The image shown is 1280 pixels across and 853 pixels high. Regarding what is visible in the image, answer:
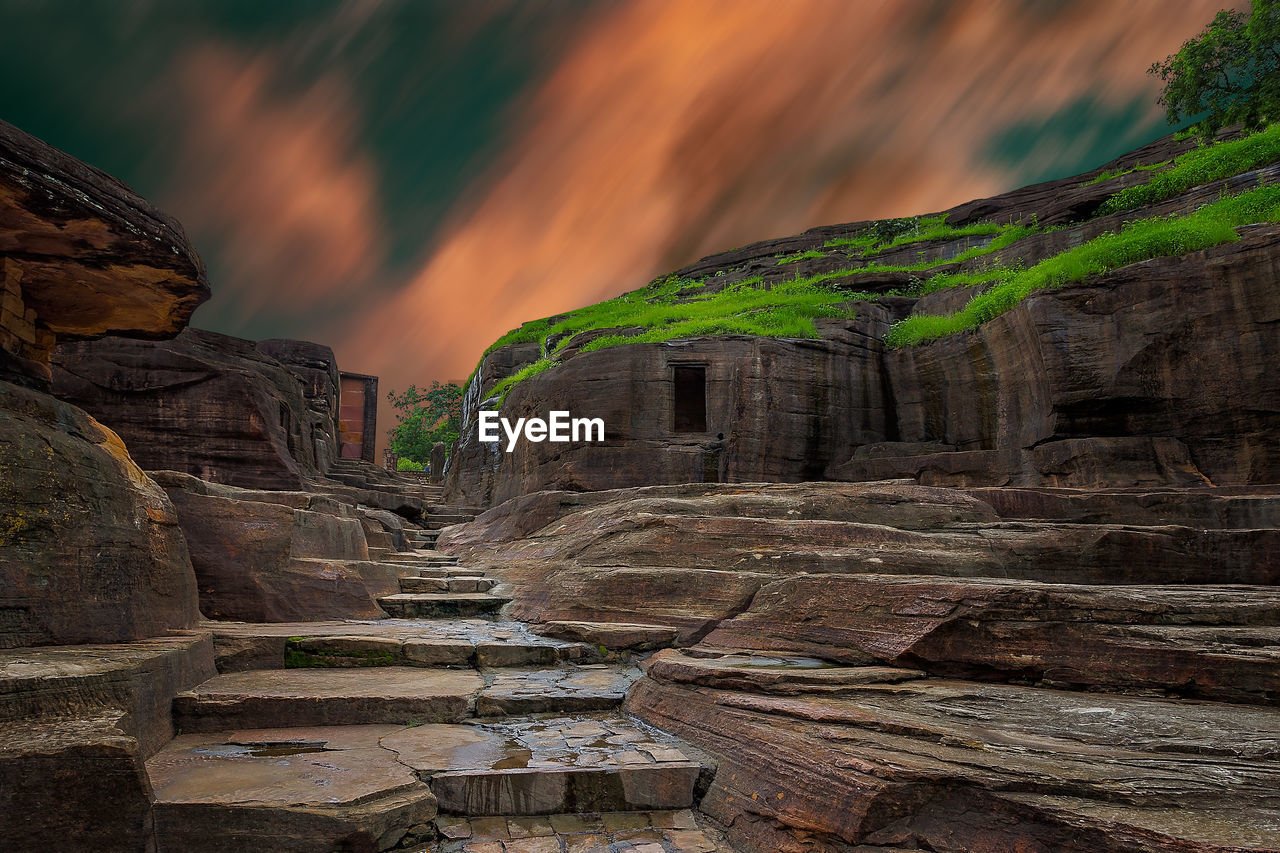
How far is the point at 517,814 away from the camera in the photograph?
3.28 metres

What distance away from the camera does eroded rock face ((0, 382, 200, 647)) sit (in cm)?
363

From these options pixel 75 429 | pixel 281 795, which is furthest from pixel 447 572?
pixel 281 795

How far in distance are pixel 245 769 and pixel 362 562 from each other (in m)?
4.45

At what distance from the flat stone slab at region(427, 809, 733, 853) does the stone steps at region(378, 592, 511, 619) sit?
13.7 feet

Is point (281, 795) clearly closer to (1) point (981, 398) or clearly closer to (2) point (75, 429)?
(2) point (75, 429)

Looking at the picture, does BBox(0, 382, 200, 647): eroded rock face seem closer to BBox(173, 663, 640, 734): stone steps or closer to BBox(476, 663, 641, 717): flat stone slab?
BBox(173, 663, 640, 734): stone steps

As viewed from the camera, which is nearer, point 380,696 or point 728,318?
point 380,696

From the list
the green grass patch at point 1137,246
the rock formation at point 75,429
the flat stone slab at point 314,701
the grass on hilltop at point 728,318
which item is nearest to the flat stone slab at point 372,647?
the flat stone slab at point 314,701

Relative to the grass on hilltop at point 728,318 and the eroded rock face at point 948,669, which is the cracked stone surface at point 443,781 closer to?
the eroded rock face at point 948,669

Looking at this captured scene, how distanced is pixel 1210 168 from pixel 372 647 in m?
21.5

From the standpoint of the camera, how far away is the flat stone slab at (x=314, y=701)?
3.90 metres

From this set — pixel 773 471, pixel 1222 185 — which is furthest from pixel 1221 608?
pixel 1222 185

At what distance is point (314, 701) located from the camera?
13.4ft

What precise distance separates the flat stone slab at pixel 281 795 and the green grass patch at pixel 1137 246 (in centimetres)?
1369
